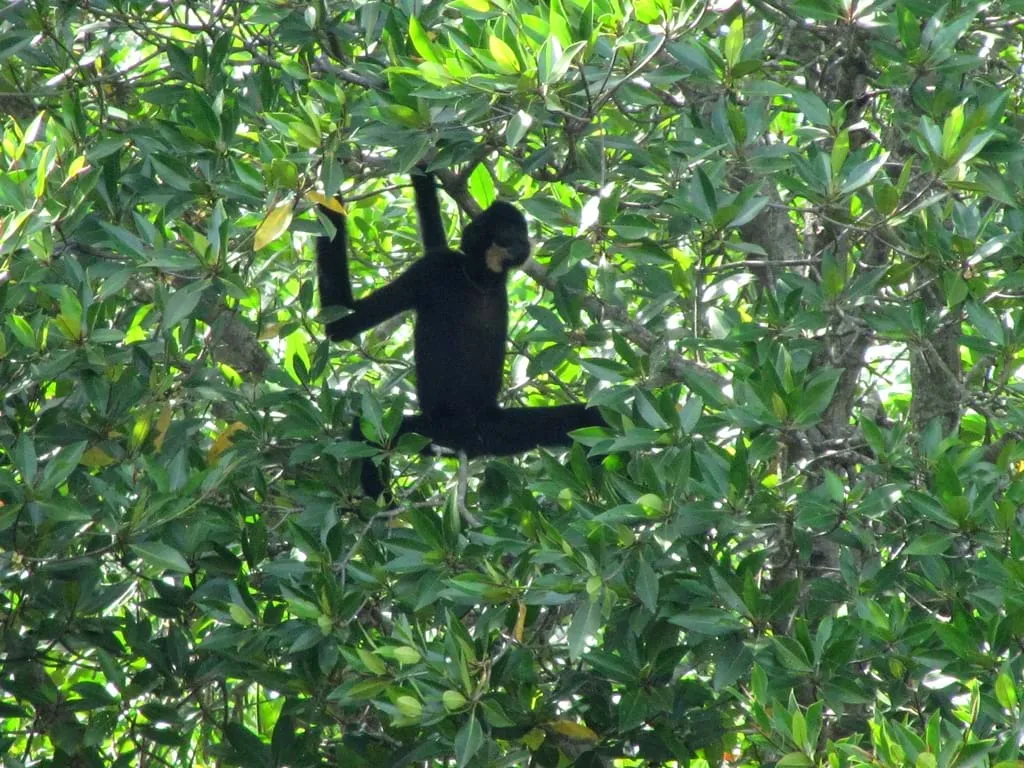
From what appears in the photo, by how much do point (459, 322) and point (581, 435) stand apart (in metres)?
2.16

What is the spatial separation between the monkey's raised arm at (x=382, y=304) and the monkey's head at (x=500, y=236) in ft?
1.07

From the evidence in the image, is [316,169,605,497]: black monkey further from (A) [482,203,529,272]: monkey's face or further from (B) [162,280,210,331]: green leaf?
(B) [162,280,210,331]: green leaf

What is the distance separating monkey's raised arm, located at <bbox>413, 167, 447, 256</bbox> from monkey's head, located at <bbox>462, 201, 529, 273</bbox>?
0.60 ft

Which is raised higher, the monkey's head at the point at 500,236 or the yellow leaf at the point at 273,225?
the yellow leaf at the point at 273,225

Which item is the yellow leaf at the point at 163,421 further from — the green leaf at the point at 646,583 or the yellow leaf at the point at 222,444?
the green leaf at the point at 646,583

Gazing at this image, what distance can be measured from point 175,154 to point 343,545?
159 cm

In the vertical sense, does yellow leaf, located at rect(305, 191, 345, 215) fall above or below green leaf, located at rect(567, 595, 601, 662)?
above

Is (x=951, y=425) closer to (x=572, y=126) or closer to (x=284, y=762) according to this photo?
(x=572, y=126)

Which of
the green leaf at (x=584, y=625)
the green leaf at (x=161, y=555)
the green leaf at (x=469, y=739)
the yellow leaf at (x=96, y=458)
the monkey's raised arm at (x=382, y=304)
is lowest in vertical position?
the green leaf at (x=469, y=739)

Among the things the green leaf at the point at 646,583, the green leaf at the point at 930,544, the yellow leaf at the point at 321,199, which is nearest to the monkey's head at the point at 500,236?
the yellow leaf at the point at 321,199

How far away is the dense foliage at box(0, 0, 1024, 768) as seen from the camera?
158 inches

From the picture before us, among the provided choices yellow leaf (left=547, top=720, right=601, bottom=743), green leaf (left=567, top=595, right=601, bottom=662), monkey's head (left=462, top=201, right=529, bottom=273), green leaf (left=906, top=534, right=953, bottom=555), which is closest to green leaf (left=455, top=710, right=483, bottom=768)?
green leaf (left=567, top=595, right=601, bottom=662)

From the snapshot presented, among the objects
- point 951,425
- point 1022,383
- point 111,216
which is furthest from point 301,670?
point 1022,383

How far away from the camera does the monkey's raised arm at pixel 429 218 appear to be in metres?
6.27
